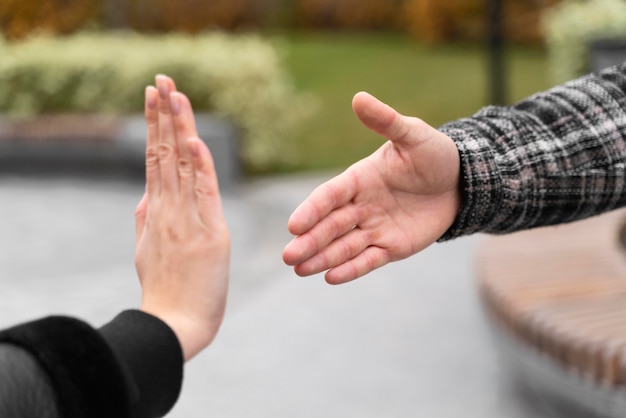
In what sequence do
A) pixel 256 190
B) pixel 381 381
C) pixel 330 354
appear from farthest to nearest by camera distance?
pixel 256 190, pixel 330 354, pixel 381 381

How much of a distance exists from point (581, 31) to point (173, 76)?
13.9ft

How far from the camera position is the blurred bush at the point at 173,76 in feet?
26.9

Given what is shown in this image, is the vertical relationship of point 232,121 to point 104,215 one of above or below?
above

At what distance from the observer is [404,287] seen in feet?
16.0

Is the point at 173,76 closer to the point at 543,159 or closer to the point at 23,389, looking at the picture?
the point at 543,159

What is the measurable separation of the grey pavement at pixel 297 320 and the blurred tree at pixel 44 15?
6.63m

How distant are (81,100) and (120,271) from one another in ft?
12.6

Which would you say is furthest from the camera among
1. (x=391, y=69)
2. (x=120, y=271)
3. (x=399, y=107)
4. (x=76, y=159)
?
(x=391, y=69)

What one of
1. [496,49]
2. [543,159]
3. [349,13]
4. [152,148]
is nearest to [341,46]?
[349,13]

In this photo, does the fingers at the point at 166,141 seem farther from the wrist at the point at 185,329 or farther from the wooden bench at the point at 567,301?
the wooden bench at the point at 567,301

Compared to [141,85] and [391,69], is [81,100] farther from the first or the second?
[391,69]

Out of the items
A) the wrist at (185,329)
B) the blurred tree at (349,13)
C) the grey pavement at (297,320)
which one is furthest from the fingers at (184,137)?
the blurred tree at (349,13)

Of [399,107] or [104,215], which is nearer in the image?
[104,215]

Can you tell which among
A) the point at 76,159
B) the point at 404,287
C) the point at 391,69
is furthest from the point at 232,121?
the point at 391,69
